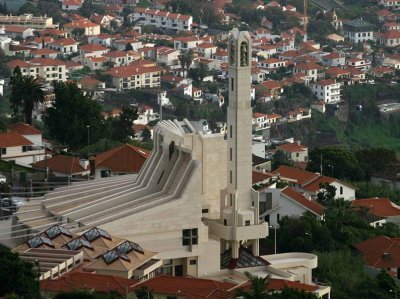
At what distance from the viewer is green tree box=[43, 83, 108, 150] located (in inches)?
2167

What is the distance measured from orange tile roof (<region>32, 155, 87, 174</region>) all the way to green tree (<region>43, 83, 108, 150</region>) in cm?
373

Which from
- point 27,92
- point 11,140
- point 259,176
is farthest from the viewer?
point 27,92

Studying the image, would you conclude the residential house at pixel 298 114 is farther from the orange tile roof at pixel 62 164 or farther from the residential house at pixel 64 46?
the orange tile roof at pixel 62 164

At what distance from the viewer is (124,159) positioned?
161 feet

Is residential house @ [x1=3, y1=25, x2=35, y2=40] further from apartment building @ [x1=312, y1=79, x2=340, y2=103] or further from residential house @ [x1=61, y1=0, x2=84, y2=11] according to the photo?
apartment building @ [x1=312, y1=79, x2=340, y2=103]

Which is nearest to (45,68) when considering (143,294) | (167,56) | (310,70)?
(167,56)

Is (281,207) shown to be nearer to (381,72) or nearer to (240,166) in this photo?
(240,166)

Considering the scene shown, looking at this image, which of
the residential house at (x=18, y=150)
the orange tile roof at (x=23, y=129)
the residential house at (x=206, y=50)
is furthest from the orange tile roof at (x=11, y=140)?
the residential house at (x=206, y=50)

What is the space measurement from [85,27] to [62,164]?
59617 millimetres

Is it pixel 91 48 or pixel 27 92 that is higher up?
pixel 27 92

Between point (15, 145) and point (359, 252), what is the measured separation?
46.1ft

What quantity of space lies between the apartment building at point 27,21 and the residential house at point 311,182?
56.6 metres

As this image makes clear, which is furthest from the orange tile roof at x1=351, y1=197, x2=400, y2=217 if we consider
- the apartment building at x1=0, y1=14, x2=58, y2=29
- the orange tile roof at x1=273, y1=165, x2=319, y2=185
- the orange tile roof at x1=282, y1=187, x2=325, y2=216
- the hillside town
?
the apartment building at x1=0, y1=14, x2=58, y2=29

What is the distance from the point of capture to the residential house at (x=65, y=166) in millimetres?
50094
